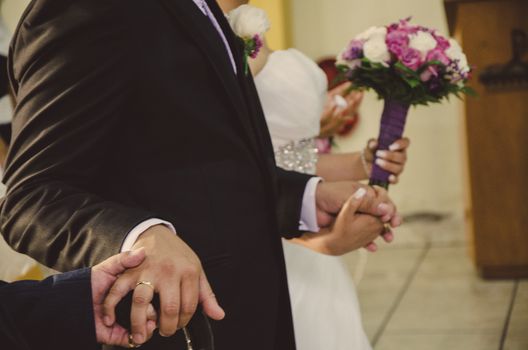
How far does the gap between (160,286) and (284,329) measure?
61 centimetres

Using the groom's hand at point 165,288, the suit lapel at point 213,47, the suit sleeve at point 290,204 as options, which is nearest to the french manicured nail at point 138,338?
the groom's hand at point 165,288

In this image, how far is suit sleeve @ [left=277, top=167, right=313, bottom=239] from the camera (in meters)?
1.88

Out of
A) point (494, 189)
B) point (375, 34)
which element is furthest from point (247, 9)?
point (494, 189)

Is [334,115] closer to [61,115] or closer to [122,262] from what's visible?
[61,115]

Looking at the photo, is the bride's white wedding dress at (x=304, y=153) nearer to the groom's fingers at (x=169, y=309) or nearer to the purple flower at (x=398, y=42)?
the purple flower at (x=398, y=42)

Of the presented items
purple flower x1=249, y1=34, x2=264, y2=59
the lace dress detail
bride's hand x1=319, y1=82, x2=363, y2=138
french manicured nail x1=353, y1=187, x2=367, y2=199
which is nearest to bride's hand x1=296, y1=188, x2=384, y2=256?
french manicured nail x1=353, y1=187, x2=367, y2=199

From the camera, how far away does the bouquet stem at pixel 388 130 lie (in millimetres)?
2455

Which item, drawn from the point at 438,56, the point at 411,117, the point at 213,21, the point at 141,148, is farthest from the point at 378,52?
the point at 411,117

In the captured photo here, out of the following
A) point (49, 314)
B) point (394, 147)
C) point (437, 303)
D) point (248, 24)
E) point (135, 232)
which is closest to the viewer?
point (49, 314)

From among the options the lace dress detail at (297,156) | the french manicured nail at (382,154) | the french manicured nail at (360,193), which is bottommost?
the lace dress detail at (297,156)

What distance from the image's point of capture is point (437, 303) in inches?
176

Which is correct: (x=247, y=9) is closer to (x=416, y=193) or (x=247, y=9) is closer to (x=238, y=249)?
(x=238, y=249)

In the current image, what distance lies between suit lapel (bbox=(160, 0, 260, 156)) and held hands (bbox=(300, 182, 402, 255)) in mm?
433

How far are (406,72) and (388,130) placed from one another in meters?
0.17
